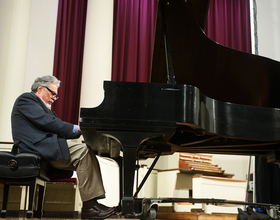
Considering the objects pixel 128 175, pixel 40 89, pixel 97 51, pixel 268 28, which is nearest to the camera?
pixel 128 175

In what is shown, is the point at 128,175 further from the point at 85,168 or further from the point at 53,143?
the point at 53,143

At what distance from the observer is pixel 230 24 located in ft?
18.0

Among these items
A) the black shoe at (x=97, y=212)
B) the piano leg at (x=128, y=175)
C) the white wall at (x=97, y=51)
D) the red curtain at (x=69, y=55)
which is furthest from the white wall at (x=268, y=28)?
the piano leg at (x=128, y=175)

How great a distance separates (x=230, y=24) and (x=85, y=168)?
4.14 metres

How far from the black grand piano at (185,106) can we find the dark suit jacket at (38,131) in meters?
0.31

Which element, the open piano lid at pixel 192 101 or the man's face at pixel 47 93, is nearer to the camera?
the open piano lid at pixel 192 101

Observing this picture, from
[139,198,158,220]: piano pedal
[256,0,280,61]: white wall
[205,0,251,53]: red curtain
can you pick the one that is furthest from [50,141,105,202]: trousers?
[256,0,280,61]: white wall

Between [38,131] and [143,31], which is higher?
[143,31]

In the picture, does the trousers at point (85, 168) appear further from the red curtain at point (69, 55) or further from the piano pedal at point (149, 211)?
the red curtain at point (69, 55)

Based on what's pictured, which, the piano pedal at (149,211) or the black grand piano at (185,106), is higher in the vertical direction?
the black grand piano at (185,106)

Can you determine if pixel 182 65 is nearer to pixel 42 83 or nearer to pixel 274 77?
pixel 274 77

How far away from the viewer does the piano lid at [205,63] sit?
218 cm

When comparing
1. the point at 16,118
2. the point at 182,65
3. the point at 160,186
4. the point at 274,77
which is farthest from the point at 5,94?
the point at 274,77

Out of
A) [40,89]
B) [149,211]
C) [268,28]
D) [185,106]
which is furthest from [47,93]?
[268,28]
